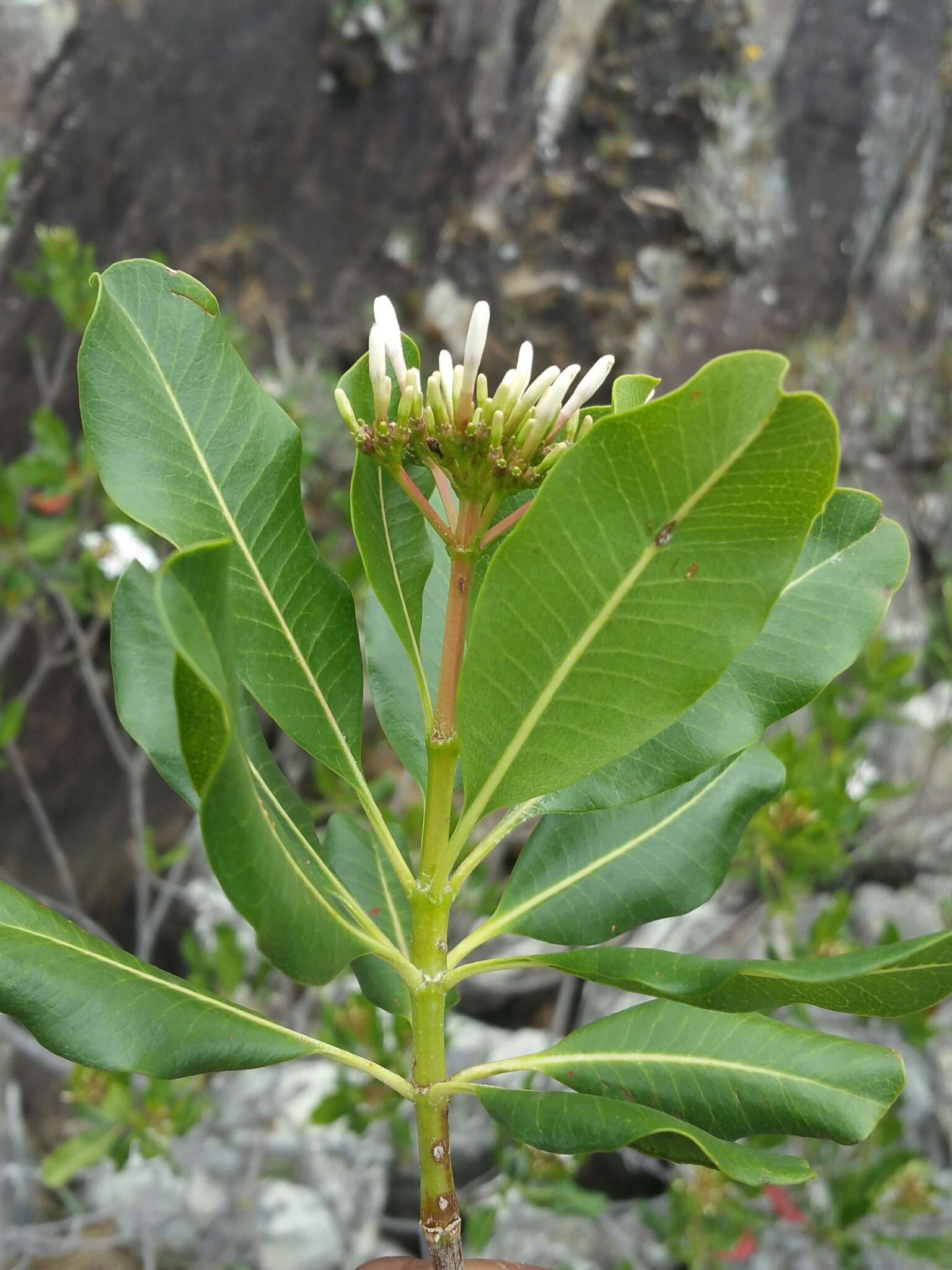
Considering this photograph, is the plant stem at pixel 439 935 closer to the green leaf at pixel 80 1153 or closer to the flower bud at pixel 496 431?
the flower bud at pixel 496 431

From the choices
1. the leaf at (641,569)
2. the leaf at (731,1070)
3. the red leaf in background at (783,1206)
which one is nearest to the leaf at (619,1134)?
the leaf at (731,1070)

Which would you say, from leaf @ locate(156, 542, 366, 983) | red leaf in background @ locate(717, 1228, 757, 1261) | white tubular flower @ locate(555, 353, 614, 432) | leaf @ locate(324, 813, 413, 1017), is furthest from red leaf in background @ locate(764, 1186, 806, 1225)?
white tubular flower @ locate(555, 353, 614, 432)

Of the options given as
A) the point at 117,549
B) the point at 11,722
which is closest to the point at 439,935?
the point at 11,722

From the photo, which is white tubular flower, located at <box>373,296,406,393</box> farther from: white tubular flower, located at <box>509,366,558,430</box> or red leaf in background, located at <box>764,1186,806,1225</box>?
red leaf in background, located at <box>764,1186,806,1225</box>

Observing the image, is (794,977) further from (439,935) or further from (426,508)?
(426,508)

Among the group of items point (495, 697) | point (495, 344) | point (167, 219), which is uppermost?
point (167, 219)

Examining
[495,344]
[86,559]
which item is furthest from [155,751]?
[495,344]

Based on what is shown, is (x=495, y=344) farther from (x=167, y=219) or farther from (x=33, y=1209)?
(x=33, y=1209)
